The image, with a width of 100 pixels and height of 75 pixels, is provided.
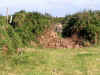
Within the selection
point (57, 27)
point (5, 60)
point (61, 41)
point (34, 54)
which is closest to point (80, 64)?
point (34, 54)

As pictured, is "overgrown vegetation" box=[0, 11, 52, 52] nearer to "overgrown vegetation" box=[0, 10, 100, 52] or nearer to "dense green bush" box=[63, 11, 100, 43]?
"overgrown vegetation" box=[0, 10, 100, 52]

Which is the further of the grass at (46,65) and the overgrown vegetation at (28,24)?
the overgrown vegetation at (28,24)

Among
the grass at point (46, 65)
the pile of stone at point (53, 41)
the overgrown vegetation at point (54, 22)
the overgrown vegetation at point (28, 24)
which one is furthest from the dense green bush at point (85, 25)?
the grass at point (46, 65)

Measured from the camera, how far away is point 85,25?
50.0 feet

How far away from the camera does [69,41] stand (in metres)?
15.3

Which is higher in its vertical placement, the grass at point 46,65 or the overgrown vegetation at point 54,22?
the overgrown vegetation at point 54,22

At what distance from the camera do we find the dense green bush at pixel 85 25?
1502cm

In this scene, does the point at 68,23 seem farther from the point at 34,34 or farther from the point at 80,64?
the point at 80,64

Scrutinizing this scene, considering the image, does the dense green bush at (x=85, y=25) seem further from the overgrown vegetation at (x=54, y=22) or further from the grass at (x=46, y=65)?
the grass at (x=46, y=65)

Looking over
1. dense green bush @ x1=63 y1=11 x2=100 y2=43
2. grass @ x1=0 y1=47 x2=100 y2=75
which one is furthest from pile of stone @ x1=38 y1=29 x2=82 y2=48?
grass @ x1=0 y1=47 x2=100 y2=75

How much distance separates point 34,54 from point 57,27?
6304 millimetres

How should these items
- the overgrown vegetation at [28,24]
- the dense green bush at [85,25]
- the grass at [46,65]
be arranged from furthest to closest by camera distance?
1. the dense green bush at [85,25]
2. the overgrown vegetation at [28,24]
3. the grass at [46,65]

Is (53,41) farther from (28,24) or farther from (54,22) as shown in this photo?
(28,24)

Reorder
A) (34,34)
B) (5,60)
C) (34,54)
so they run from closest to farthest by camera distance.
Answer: (5,60)
(34,54)
(34,34)
